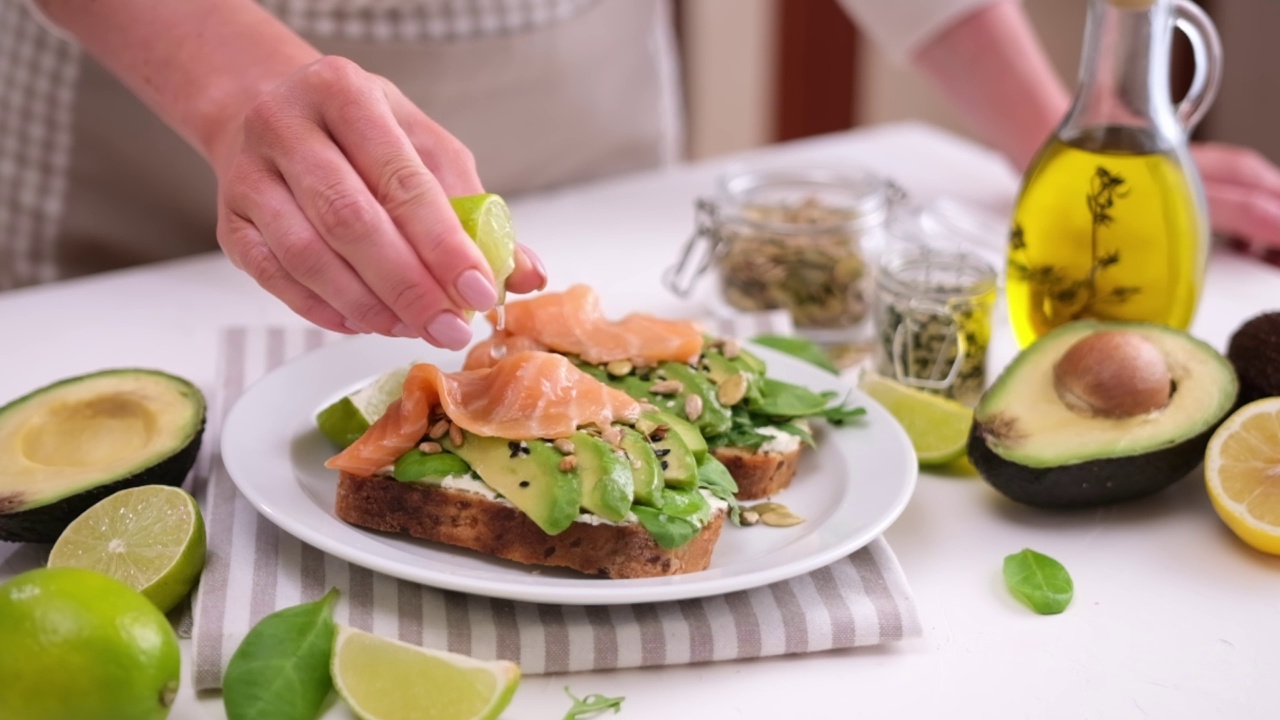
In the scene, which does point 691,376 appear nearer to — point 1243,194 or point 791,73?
point 1243,194

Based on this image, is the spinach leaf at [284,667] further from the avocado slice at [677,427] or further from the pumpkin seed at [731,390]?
the pumpkin seed at [731,390]

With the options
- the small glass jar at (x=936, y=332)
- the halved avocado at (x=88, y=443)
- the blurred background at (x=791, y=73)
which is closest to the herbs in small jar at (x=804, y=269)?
the small glass jar at (x=936, y=332)

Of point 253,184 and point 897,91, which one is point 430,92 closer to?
point 253,184

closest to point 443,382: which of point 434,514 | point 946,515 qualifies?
point 434,514

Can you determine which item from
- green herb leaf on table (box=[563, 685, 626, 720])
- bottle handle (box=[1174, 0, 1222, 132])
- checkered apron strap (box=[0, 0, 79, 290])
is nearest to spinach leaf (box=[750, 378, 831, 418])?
green herb leaf on table (box=[563, 685, 626, 720])

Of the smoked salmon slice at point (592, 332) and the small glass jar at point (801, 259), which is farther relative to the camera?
the small glass jar at point (801, 259)
